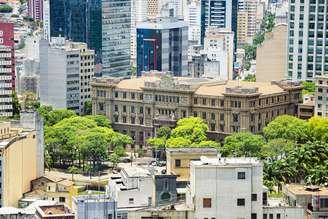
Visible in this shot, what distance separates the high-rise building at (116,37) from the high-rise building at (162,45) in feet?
12.0

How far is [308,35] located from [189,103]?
24398 millimetres

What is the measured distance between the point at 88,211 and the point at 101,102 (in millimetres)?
75461

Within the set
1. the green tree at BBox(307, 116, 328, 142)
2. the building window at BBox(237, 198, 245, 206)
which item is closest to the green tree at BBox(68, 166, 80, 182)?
the green tree at BBox(307, 116, 328, 142)

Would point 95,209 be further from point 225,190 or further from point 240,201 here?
point 240,201

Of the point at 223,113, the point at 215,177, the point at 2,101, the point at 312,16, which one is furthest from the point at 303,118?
the point at 215,177

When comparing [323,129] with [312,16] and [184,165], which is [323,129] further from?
[184,165]

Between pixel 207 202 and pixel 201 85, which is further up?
pixel 207 202

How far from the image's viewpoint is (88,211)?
61.2 meters

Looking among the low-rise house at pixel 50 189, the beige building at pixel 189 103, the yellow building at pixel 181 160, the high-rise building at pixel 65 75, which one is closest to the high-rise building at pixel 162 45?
the high-rise building at pixel 65 75

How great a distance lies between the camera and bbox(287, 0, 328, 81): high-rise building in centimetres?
14662

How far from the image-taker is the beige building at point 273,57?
160125 mm

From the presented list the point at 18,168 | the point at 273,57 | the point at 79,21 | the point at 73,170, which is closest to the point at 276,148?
the point at 73,170

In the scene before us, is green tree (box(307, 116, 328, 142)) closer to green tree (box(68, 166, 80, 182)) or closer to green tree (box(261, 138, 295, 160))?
green tree (box(261, 138, 295, 160))

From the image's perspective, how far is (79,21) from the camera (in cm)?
17012
